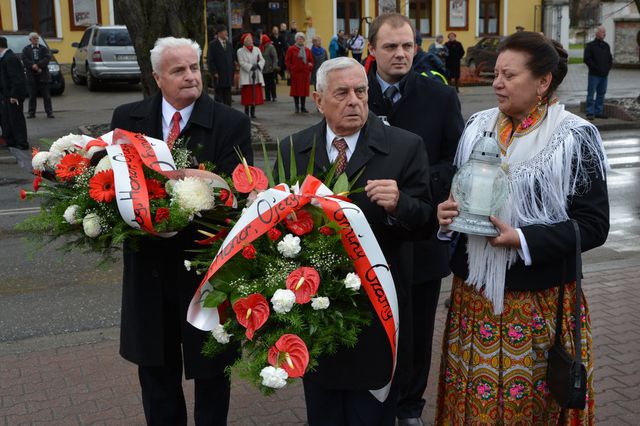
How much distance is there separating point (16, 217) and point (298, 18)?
25.7 metres

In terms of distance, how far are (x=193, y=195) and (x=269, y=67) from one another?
761 inches

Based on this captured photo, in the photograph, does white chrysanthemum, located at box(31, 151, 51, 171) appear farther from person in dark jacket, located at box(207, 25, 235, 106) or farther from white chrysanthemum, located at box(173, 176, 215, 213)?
person in dark jacket, located at box(207, 25, 235, 106)

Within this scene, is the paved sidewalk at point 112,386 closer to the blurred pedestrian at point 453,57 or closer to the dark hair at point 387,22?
the dark hair at point 387,22

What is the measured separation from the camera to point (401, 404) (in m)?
4.16

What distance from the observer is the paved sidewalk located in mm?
4320

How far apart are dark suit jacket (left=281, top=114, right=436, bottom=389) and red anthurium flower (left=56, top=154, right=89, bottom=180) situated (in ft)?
2.82

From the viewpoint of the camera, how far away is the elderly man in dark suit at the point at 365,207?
3.14 meters

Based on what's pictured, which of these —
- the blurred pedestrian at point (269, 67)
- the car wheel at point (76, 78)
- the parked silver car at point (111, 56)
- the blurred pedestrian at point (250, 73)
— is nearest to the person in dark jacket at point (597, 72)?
the blurred pedestrian at point (250, 73)

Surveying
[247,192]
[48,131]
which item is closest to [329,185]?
[247,192]

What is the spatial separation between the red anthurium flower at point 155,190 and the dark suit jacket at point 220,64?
49.3ft

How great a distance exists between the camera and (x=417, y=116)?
13.1 ft

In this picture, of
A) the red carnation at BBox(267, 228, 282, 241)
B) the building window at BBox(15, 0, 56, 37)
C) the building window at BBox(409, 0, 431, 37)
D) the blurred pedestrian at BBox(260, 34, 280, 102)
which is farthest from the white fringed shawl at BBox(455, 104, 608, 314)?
the building window at BBox(409, 0, 431, 37)

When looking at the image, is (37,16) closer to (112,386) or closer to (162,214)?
(112,386)

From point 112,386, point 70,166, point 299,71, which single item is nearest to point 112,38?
point 299,71
